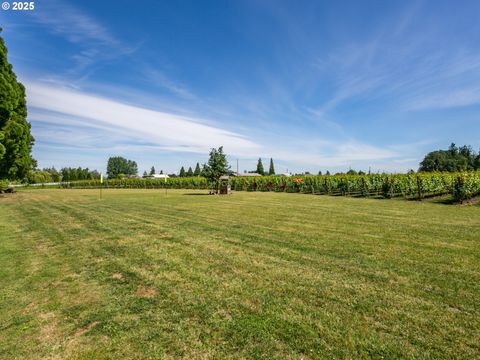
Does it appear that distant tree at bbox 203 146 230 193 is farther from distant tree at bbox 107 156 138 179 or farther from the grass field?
distant tree at bbox 107 156 138 179

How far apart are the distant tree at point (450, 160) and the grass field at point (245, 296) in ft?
264

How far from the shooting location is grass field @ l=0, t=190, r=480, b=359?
262cm

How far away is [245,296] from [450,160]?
89322mm

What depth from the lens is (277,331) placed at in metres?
2.82

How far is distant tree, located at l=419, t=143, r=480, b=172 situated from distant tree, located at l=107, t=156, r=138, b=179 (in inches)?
4888

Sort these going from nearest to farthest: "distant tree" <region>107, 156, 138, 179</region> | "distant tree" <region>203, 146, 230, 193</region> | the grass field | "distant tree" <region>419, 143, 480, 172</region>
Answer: the grass field → "distant tree" <region>203, 146, 230, 193</region> → "distant tree" <region>419, 143, 480, 172</region> → "distant tree" <region>107, 156, 138, 179</region>

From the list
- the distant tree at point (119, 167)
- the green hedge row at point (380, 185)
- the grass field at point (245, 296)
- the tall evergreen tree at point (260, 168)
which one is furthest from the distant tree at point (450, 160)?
the distant tree at point (119, 167)

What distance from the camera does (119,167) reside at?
13562 cm

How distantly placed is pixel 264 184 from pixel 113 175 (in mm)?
116828

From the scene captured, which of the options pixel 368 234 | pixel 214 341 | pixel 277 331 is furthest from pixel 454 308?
pixel 368 234

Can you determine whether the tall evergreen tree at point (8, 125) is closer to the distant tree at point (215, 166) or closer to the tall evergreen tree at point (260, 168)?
the distant tree at point (215, 166)

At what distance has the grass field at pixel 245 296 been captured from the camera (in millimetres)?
2625

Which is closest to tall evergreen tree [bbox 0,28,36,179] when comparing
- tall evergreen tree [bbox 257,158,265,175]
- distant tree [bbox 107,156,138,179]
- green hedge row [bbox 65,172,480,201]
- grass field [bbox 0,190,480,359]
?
grass field [bbox 0,190,480,359]

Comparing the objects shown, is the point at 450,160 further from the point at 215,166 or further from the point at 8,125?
the point at 8,125
